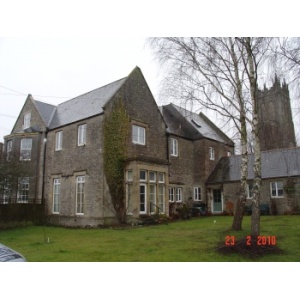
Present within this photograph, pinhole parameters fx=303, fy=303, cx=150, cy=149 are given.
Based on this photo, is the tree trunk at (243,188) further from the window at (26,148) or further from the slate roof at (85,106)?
the window at (26,148)

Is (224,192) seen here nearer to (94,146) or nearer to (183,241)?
(94,146)

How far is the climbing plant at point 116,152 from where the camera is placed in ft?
58.0

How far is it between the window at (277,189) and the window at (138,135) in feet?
35.6

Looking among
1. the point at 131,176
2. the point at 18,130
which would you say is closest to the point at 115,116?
the point at 131,176

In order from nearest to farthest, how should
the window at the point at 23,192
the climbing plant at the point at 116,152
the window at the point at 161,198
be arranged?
the climbing plant at the point at 116,152 < the window at the point at 161,198 < the window at the point at 23,192

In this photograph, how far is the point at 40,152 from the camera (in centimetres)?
2245

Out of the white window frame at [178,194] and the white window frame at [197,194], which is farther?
the white window frame at [197,194]

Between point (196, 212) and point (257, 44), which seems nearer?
point (257, 44)

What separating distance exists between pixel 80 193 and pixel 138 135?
5229 mm

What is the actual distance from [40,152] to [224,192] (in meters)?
15.0

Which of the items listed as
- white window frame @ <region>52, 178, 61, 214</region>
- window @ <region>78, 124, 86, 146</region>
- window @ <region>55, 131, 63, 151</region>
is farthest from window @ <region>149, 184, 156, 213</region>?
window @ <region>55, 131, 63, 151</region>

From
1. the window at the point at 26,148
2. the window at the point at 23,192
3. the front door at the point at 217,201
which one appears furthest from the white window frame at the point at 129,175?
the front door at the point at 217,201

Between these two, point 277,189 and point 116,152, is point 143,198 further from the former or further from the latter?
point 277,189

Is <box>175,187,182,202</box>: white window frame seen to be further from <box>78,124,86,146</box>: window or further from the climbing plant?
<box>78,124,86,146</box>: window
